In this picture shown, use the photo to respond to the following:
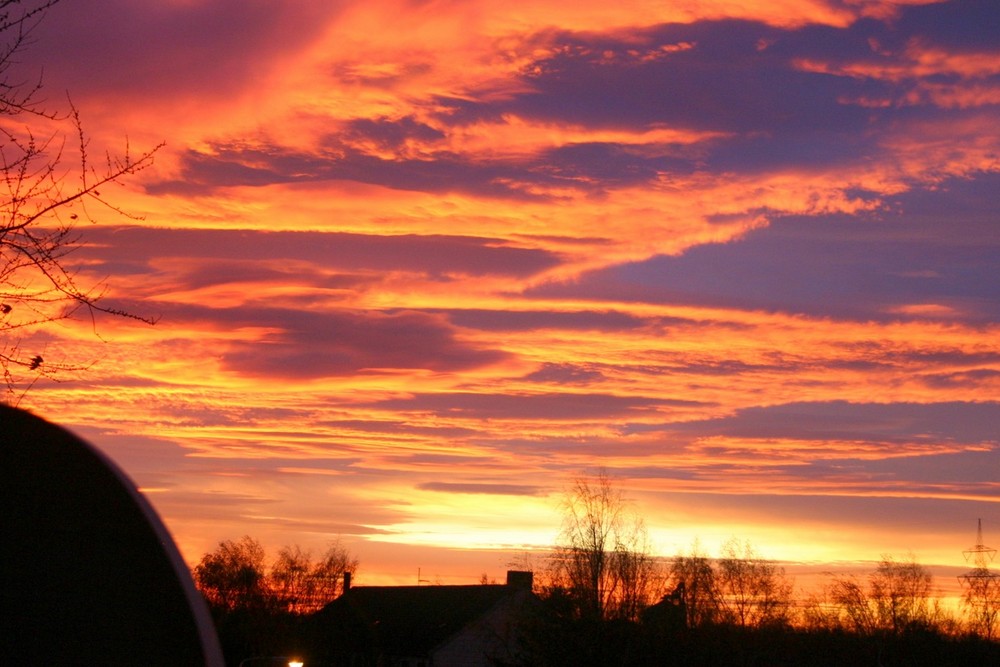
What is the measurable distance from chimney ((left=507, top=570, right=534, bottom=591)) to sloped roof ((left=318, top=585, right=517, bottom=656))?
2.17 ft

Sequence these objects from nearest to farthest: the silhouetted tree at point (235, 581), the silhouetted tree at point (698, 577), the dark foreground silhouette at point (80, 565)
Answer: the dark foreground silhouette at point (80, 565) < the silhouetted tree at point (235, 581) < the silhouetted tree at point (698, 577)

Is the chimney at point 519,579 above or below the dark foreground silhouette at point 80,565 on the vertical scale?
above

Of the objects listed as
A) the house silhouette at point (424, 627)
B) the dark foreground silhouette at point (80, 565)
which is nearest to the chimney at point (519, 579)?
the house silhouette at point (424, 627)

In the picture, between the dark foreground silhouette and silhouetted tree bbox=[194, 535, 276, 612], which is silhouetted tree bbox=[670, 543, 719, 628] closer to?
silhouetted tree bbox=[194, 535, 276, 612]

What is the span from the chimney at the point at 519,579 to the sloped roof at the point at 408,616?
662 millimetres

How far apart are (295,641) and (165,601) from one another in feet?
196

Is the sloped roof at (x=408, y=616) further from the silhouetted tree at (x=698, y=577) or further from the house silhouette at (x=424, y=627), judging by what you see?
the silhouetted tree at (x=698, y=577)

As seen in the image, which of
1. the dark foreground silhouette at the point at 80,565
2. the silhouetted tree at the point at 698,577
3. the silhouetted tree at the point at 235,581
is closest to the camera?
the dark foreground silhouette at the point at 80,565

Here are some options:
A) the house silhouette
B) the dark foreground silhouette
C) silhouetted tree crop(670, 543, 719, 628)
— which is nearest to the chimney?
the house silhouette

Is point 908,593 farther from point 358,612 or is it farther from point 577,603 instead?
point 577,603

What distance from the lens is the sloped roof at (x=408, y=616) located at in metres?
62.5

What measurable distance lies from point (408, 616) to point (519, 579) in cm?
669

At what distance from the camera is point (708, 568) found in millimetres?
107938

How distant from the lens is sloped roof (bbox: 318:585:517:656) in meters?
62.5
